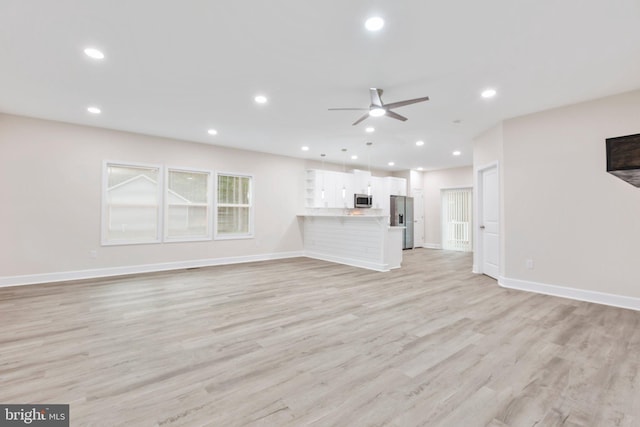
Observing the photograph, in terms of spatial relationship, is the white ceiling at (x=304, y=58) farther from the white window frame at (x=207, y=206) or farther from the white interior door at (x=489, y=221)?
the white window frame at (x=207, y=206)

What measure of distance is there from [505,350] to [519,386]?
570 millimetres

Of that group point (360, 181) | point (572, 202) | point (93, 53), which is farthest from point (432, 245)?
point (93, 53)

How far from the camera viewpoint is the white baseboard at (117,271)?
4.69 m

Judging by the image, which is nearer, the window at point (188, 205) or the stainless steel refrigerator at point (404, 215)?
the window at point (188, 205)

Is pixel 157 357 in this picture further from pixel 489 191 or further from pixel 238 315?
pixel 489 191

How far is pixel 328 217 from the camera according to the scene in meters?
7.29

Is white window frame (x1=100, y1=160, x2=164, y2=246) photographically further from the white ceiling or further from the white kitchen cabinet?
the white kitchen cabinet

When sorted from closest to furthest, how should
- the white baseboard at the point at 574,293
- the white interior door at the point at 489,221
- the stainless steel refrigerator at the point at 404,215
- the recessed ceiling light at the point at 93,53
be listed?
the recessed ceiling light at the point at 93,53 < the white baseboard at the point at 574,293 < the white interior door at the point at 489,221 < the stainless steel refrigerator at the point at 404,215

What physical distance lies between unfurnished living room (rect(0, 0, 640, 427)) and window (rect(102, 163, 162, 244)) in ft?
0.13

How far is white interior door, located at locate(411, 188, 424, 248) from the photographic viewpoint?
10148 millimetres

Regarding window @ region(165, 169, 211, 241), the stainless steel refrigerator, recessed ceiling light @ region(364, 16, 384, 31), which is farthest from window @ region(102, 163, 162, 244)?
the stainless steel refrigerator

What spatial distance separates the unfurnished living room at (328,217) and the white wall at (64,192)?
0.10 ft

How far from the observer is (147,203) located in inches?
232

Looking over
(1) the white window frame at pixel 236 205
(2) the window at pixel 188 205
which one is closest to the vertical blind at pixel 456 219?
(1) the white window frame at pixel 236 205
